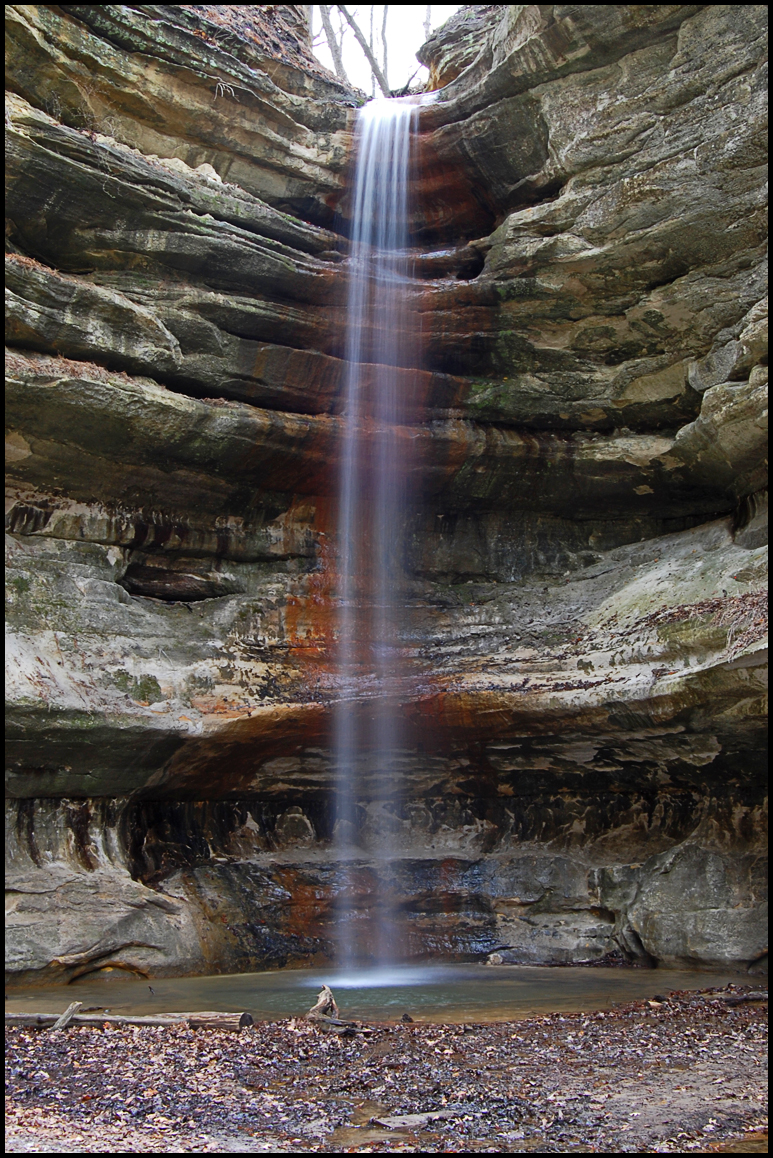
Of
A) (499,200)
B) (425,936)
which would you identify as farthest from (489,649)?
(499,200)

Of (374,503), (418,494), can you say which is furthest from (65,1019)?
(418,494)

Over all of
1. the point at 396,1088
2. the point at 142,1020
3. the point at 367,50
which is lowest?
the point at 142,1020

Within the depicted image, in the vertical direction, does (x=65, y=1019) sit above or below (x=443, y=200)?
below

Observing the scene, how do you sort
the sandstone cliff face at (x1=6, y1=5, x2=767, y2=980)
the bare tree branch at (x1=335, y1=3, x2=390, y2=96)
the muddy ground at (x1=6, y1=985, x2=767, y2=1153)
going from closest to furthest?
the muddy ground at (x1=6, y1=985, x2=767, y2=1153), the sandstone cliff face at (x1=6, y1=5, x2=767, y2=980), the bare tree branch at (x1=335, y1=3, x2=390, y2=96)

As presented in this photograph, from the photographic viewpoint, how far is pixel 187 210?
46.3ft

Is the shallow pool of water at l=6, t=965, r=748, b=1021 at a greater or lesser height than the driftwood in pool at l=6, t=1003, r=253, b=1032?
lesser

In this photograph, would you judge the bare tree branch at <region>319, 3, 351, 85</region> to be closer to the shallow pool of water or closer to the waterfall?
the waterfall

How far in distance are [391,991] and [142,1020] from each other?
392cm

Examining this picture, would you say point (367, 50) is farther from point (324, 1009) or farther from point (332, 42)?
point (324, 1009)

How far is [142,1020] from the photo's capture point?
8.55 meters

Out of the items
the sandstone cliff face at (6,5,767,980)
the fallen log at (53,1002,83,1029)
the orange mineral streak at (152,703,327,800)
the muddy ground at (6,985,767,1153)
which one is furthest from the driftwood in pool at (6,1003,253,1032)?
the orange mineral streak at (152,703,327,800)

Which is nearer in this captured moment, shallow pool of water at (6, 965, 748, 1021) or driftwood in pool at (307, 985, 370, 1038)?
driftwood in pool at (307, 985, 370, 1038)

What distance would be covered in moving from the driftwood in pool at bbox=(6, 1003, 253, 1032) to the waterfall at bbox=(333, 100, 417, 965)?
642cm

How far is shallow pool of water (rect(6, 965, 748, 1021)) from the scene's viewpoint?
9633 millimetres
